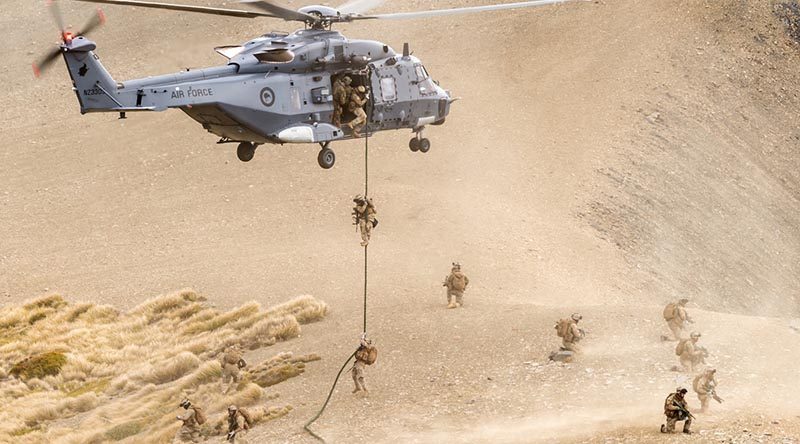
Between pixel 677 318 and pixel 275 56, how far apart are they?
1232 cm

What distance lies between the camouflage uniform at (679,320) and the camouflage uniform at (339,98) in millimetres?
10443

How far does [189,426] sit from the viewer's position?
86.7 feet

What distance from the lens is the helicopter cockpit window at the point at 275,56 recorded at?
30.3 meters

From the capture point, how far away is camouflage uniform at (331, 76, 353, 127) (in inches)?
1251

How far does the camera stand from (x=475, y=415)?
82.4 feet

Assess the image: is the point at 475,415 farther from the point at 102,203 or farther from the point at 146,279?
the point at 102,203

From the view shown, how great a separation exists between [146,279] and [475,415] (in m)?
19.7

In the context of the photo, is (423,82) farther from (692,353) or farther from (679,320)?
(692,353)

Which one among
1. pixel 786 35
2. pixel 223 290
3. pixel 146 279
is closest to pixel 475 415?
pixel 223 290

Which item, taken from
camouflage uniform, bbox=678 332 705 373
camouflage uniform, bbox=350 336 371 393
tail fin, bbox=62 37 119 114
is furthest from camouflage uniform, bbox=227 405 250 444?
camouflage uniform, bbox=678 332 705 373

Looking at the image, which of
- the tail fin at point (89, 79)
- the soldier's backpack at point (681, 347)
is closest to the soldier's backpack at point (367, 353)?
the soldier's backpack at point (681, 347)

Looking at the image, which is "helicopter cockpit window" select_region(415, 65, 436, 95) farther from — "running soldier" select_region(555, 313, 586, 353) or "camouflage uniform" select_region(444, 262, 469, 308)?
"running soldier" select_region(555, 313, 586, 353)

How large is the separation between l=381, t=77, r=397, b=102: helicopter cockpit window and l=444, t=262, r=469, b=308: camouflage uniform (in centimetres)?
511

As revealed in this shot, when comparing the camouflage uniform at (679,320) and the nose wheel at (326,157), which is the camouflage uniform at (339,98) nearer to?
the nose wheel at (326,157)
